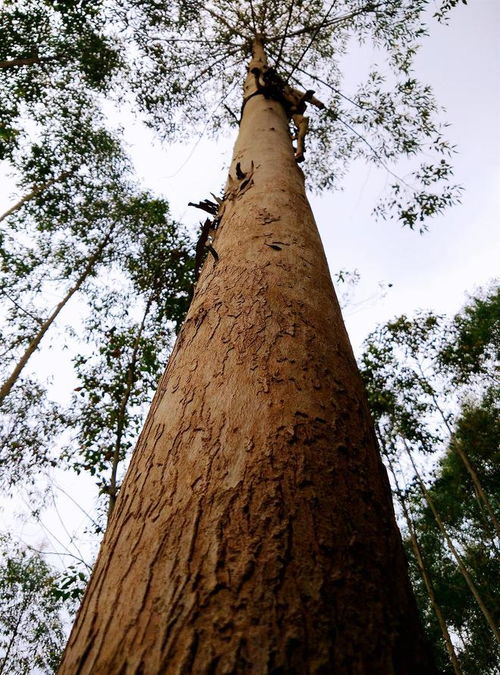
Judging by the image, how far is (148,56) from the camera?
6.77 meters

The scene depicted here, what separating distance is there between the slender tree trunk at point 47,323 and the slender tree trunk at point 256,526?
8197 millimetres

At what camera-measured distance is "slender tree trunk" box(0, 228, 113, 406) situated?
7.55 meters

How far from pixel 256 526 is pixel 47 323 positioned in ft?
29.8

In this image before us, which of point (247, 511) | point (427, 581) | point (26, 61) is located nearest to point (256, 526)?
point (247, 511)

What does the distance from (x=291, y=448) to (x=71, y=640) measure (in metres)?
0.44

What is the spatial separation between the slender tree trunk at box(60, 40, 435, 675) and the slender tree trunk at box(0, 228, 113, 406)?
8.20 m

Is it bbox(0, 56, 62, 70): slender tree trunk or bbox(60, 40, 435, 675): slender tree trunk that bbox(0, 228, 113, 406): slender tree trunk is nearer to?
bbox(0, 56, 62, 70): slender tree trunk

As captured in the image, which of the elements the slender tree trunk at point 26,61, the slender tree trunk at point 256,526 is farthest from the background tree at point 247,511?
the slender tree trunk at point 26,61

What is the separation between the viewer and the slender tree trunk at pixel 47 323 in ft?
24.8

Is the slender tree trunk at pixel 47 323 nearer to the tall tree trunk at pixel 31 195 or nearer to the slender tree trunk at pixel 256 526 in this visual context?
the tall tree trunk at pixel 31 195

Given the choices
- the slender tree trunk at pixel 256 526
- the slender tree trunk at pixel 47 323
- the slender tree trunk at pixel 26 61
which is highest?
the slender tree trunk at pixel 26 61

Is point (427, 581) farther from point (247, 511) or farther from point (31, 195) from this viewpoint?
point (31, 195)

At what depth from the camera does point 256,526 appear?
1.73ft

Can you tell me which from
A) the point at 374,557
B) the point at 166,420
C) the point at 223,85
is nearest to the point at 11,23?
the point at 223,85
